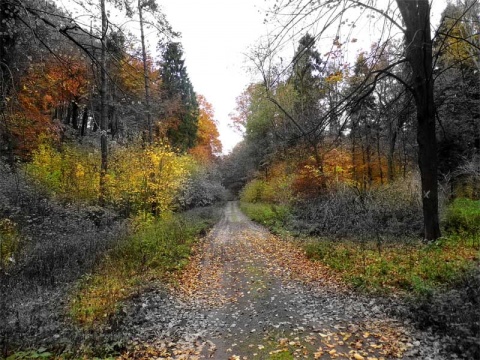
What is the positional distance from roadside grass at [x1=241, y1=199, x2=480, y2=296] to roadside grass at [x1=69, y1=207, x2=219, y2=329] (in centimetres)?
458

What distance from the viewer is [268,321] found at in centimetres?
594

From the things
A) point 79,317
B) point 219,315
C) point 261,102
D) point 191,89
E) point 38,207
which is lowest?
point 219,315

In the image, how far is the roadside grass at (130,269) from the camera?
19.1 ft

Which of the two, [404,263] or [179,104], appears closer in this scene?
[404,263]

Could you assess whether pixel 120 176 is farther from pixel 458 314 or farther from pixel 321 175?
pixel 458 314

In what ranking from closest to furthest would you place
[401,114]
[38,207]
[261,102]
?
[401,114]
[38,207]
[261,102]

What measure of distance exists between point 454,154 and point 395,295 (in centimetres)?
1979

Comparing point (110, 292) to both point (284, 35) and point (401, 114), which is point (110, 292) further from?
point (401, 114)

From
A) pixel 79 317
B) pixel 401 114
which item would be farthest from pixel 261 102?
pixel 79 317

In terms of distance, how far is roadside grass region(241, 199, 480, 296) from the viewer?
6.35 metres

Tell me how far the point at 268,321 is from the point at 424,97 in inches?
264

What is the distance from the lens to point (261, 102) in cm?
2969

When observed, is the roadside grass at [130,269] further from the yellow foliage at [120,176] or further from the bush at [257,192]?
the bush at [257,192]

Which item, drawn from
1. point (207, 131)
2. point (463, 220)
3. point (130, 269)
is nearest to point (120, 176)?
point (130, 269)
